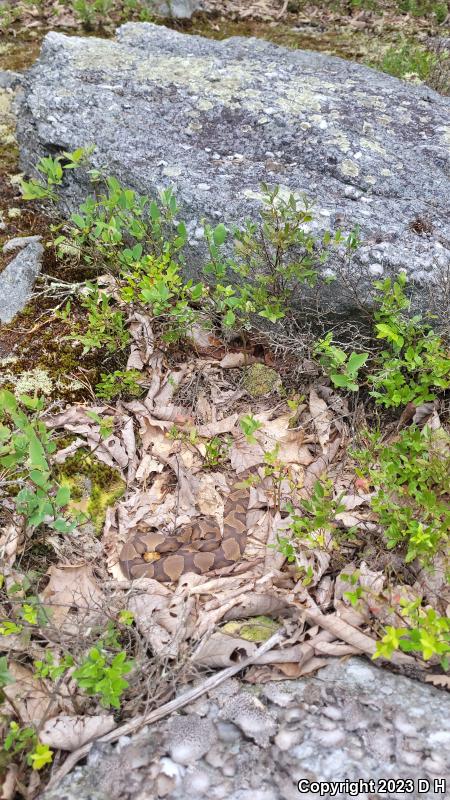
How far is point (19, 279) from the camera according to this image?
4.12 meters

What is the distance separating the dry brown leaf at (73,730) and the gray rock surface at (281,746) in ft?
0.22

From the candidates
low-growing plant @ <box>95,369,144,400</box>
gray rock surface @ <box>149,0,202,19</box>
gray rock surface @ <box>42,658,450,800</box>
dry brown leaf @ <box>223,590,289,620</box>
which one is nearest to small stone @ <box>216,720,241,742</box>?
gray rock surface @ <box>42,658,450,800</box>

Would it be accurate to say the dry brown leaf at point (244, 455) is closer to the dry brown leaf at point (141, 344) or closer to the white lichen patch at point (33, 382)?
the dry brown leaf at point (141, 344)

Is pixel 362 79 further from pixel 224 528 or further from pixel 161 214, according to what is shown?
pixel 224 528

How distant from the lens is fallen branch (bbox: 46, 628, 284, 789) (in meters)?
2.28

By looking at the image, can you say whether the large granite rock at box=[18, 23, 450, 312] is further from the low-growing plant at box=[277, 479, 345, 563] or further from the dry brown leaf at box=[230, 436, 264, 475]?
the low-growing plant at box=[277, 479, 345, 563]

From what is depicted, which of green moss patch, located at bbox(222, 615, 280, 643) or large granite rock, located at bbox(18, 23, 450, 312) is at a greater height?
large granite rock, located at bbox(18, 23, 450, 312)

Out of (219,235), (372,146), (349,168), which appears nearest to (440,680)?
(219,235)

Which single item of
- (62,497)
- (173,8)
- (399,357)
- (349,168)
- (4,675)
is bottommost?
(4,675)

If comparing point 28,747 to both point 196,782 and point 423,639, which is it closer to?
point 196,782

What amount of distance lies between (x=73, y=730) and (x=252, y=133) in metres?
3.82

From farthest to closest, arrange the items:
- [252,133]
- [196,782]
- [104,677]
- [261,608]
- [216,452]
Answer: [252,133] → [216,452] → [261,608] → [104,677] → [196,782]

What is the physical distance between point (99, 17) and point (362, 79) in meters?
3.71

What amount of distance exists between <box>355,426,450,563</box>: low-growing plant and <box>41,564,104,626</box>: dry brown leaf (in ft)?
4.60
